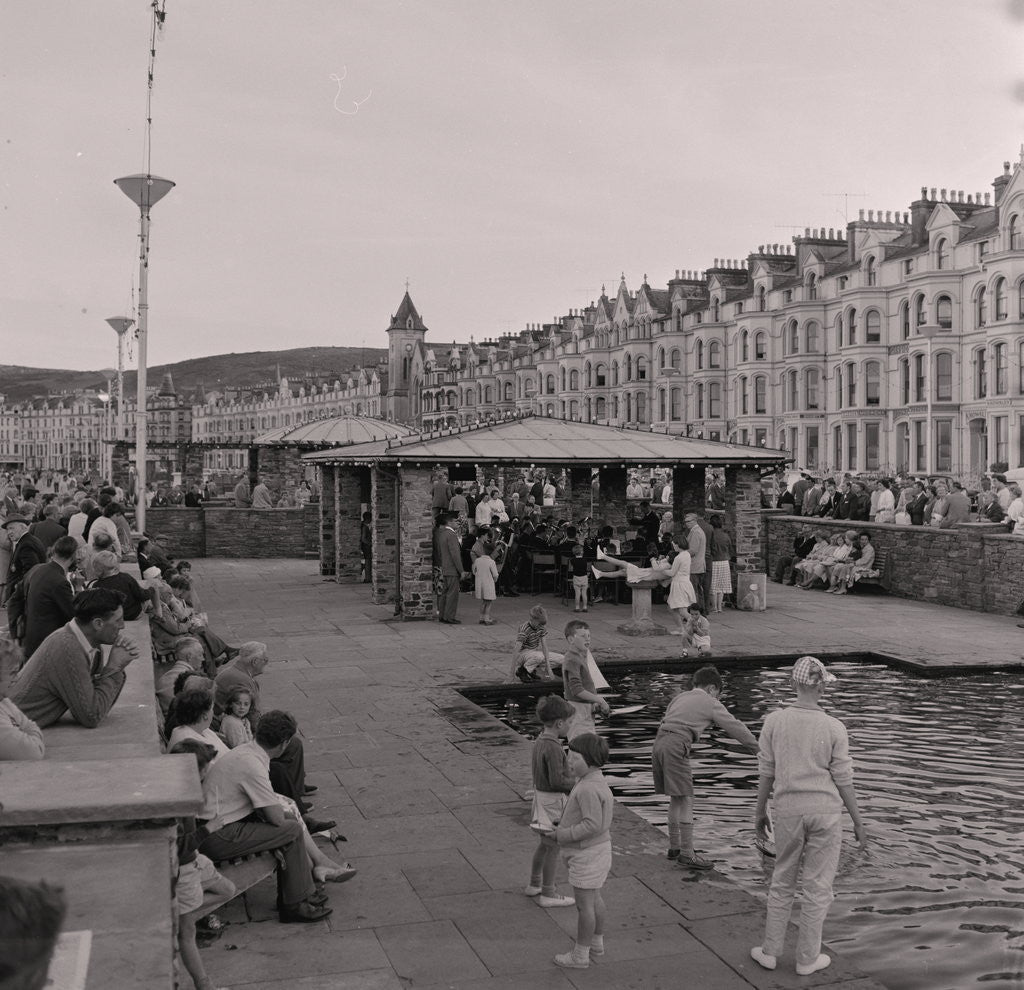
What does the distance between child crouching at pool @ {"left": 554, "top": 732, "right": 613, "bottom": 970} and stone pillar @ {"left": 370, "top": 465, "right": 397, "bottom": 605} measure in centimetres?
1450

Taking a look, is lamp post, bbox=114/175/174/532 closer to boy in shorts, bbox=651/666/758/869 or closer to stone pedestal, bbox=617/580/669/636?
stone pedestal, bbox=617/580/669/636

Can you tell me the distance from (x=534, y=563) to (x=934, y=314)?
1389 inches

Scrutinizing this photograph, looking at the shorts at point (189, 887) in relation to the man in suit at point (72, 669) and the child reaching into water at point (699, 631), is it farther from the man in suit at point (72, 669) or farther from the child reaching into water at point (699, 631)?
the child reaching into water at point (699, 631)

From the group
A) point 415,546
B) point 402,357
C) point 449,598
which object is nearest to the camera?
point 449,598

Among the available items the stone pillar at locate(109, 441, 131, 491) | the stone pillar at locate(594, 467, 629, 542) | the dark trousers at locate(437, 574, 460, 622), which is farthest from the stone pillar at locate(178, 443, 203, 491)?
the dark trousers at locate(437, 574, 460, 622)

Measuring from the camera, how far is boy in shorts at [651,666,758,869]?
773cm

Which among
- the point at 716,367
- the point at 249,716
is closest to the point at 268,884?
the point at 249,716

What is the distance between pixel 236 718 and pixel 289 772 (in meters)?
0.69

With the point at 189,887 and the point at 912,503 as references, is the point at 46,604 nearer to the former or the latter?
the point at 189,887

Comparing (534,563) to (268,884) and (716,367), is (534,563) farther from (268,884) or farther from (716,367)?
(716,367)

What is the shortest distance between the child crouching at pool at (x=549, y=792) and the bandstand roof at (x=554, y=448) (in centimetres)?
1193

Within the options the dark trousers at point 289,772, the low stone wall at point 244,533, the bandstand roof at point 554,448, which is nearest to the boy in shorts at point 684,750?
the dark trousers at point 289,772

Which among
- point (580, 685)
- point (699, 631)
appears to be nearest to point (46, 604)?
point (580, 685)

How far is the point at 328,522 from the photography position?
27.1m
